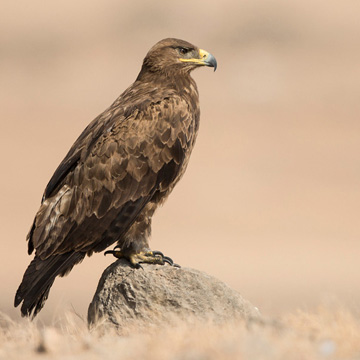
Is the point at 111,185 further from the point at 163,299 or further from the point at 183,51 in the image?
the point at 183,51

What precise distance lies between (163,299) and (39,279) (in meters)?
0.94

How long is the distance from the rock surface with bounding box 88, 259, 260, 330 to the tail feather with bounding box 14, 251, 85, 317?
0.36m

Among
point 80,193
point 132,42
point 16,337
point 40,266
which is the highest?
point 132,42

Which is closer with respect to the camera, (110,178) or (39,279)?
(39,279)

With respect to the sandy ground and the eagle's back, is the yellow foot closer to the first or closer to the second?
the eagle's back

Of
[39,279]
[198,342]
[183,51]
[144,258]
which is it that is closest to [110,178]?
[144,258]

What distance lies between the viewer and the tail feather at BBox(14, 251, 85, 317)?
7793 mm

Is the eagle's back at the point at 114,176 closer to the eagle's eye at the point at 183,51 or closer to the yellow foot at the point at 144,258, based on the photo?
the yellow foot at the point at 144,258

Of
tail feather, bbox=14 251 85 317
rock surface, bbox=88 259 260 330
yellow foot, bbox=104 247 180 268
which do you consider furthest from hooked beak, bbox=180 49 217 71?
tail feather, bbox=14 251 85 317

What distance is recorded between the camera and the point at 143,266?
8094 mm

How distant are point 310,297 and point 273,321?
48.6ft

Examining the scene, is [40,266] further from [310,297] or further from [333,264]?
[333,264]

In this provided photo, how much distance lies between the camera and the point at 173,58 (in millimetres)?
8836

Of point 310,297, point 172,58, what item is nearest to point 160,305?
point 172,58
